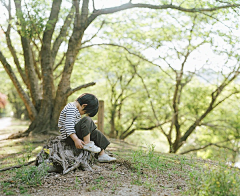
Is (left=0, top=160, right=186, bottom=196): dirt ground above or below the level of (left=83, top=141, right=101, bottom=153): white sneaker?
below

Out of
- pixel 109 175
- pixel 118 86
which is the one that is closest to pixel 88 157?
pixel 109 175

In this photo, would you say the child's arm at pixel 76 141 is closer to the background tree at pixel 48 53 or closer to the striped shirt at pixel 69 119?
the striped shirt at pixel 69 119

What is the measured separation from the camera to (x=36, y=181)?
3312mm

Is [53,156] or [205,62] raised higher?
[205,62]

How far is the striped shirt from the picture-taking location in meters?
3.85

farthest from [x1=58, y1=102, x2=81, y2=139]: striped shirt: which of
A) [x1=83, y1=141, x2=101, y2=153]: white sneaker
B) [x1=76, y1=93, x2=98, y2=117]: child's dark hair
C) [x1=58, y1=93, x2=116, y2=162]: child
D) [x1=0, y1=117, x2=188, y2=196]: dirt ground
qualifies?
[x1=0, y1=117, x2=188, y2=196]: dirt ground

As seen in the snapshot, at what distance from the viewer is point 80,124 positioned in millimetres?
3928

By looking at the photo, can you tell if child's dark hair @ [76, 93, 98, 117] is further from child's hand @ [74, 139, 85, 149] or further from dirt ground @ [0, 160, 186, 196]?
dirt ground @ [0, 160, 186, 196]

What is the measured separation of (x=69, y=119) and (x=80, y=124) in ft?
0.61

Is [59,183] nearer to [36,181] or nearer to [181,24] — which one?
[36,181]

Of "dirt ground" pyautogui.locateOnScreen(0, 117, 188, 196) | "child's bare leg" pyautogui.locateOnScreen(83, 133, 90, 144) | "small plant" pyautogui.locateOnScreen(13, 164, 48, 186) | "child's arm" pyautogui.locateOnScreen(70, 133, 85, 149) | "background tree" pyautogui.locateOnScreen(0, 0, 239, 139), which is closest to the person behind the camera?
"dirt ground" pyautogui.locateOnScreen(0, 117, 188, 196)

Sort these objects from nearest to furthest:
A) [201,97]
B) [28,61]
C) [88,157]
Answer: [88,157] → [28,61] → [201,97]

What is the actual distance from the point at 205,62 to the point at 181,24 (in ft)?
5.79

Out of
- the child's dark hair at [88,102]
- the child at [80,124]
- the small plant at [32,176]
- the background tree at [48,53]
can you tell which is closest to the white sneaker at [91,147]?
the child at [80,124]
